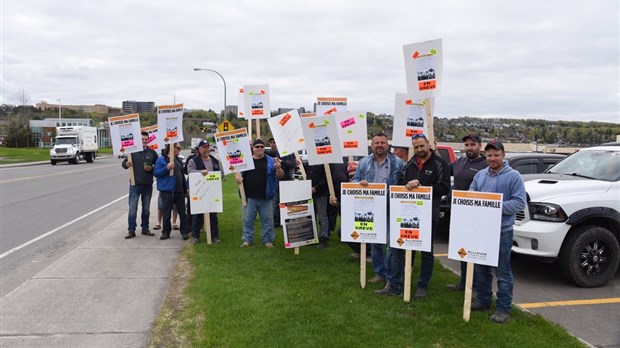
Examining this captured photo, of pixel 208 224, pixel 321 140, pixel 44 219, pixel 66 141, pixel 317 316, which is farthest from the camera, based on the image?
pixel 66 141

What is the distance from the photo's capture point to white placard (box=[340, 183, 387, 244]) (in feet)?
19.2

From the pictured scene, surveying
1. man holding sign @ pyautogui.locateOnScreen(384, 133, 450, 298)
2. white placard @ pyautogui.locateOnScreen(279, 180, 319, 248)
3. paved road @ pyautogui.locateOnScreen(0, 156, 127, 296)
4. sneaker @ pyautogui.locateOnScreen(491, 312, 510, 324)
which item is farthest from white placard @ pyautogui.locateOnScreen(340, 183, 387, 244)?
paved road @ pyautogui.locateOnScreen(0, 156, 127, 296)

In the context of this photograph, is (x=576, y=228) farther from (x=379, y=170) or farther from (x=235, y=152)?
(x=235, y=152)

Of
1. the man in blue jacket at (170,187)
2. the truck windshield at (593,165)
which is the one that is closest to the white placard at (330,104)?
the man in blue jacket at (170,187)

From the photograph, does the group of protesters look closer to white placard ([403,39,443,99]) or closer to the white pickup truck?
white placard ([403,39,443,99])

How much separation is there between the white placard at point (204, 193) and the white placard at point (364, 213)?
3.23m

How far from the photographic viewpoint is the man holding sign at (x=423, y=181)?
5387 mm

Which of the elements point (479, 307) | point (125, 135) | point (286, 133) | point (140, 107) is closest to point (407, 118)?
point (286, 133)

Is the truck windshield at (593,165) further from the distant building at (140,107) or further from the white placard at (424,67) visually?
the distant building at (140,107)

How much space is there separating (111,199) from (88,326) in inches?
480

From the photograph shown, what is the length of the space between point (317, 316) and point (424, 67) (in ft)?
11.4

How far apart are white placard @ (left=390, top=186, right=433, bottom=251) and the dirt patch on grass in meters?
2.60

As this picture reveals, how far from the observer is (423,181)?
5473 mm

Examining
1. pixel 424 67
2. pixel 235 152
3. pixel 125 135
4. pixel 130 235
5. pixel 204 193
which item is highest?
pixel 424 67
